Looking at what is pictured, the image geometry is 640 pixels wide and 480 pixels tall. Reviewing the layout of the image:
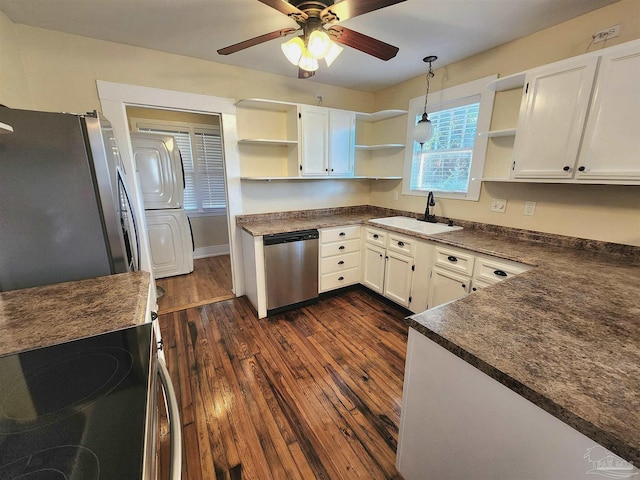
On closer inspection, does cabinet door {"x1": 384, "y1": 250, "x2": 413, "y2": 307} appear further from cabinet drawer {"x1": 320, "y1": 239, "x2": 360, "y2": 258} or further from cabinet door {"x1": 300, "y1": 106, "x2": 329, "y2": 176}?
cabinet door {"x1": 300, "y1": 106, "x2": 329, "y2": 176}

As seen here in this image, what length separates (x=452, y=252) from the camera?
7.11ft

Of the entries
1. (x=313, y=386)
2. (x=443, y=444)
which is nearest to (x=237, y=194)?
(x=313, y=386)

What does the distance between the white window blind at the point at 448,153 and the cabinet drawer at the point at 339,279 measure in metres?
1.28

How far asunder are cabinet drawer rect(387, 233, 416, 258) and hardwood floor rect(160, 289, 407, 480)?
0.70 meters

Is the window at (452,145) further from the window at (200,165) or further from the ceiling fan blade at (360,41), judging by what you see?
the window at (200,165)

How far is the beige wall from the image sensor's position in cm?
171

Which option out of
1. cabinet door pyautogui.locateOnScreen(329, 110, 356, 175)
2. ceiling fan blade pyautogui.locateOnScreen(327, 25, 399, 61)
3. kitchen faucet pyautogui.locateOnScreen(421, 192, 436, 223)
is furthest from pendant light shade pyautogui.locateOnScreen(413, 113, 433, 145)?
ceiling fan blade pyautogui.locateOnScreen(327, 25, 399, 61)

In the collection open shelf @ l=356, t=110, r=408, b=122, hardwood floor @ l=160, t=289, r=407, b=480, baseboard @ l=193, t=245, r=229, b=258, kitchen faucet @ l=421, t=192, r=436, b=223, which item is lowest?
hardwood floor @ l=160, t=289, r=407, b=480

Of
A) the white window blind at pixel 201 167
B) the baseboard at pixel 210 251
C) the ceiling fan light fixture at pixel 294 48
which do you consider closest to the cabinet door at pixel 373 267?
the ceiling fan light fixture at pixel 294 48

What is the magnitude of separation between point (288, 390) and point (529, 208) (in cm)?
239

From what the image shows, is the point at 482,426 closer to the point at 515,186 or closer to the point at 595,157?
the point at 595,157

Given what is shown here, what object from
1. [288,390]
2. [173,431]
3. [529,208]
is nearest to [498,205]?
[529,208]

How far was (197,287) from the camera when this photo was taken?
3426 millimetres

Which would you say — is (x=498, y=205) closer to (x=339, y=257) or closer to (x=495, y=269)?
(x=495, y=269)
